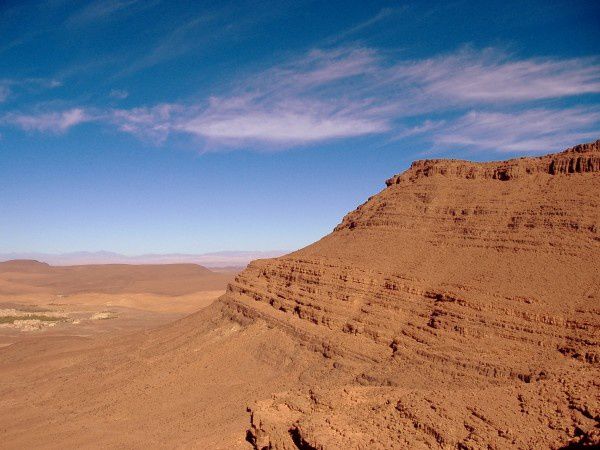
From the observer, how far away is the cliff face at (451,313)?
13719 mm

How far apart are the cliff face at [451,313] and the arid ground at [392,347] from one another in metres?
0.08

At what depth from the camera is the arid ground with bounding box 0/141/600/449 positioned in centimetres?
1429

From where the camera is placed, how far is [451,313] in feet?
67.6

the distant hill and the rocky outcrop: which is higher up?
the rocky outcrop

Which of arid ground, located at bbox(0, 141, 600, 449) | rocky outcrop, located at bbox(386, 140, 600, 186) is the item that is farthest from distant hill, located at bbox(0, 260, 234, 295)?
rocky outcrop, located at bbox(386, 140, 600, 186)

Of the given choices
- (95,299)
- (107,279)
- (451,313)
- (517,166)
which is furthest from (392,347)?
(107,279)

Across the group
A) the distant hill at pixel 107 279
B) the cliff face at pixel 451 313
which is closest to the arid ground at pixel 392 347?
the cliff face at pixel 451 313

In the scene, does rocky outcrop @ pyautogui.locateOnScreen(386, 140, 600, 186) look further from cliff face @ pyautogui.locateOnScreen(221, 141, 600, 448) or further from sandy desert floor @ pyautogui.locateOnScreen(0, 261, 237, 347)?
sandy desert floor @ pyautogui.locateOnScreen(0, 261, 237, 347)

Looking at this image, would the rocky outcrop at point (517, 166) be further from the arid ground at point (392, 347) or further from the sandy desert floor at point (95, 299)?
the sandy desert floor at point (95, 299)

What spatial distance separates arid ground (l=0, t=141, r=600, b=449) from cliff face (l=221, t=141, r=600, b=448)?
0.08 m

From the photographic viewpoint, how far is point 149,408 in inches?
922

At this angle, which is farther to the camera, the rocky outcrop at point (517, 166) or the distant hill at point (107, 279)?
the distant hill at point (107, 279)

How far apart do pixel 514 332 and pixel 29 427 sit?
22275mm

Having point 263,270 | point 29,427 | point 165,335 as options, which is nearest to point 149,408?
point 29,427
